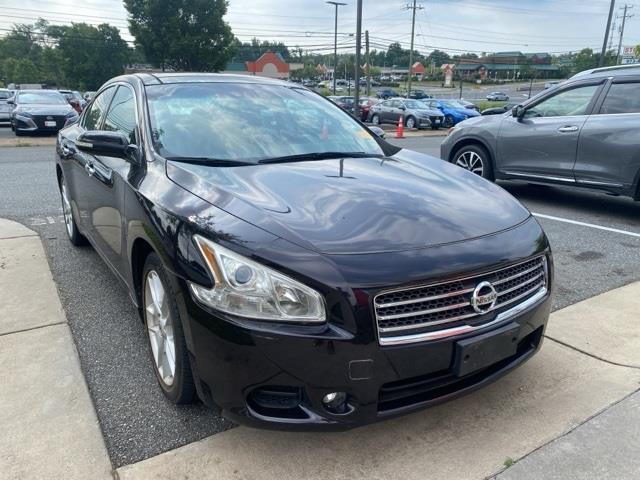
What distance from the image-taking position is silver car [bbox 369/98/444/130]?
23578 millimetres

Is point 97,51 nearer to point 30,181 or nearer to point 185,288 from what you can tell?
point 30,181

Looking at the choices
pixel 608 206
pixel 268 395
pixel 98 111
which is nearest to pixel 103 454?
pixel 268 395

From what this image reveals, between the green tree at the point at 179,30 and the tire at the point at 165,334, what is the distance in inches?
1764

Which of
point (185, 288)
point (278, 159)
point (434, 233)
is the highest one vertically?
point (278, 159)

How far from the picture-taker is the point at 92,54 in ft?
212

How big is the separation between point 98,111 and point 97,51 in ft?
228

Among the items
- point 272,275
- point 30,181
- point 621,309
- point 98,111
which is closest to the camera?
point 272,275

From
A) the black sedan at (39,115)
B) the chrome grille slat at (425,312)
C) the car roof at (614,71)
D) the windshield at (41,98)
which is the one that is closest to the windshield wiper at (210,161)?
the chrome grille slat at (425,312)

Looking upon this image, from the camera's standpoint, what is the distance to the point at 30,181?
8562 millimetres

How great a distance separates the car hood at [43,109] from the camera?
52.9 feet

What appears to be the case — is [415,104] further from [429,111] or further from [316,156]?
[316,156]

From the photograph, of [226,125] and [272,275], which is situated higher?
[226,125]

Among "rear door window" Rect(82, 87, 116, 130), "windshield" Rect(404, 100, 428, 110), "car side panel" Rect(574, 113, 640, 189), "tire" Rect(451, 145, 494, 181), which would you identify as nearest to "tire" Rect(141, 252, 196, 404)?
"rear door window" Rect(82, 87, 116, 130)

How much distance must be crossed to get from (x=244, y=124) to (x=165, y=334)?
139cm
